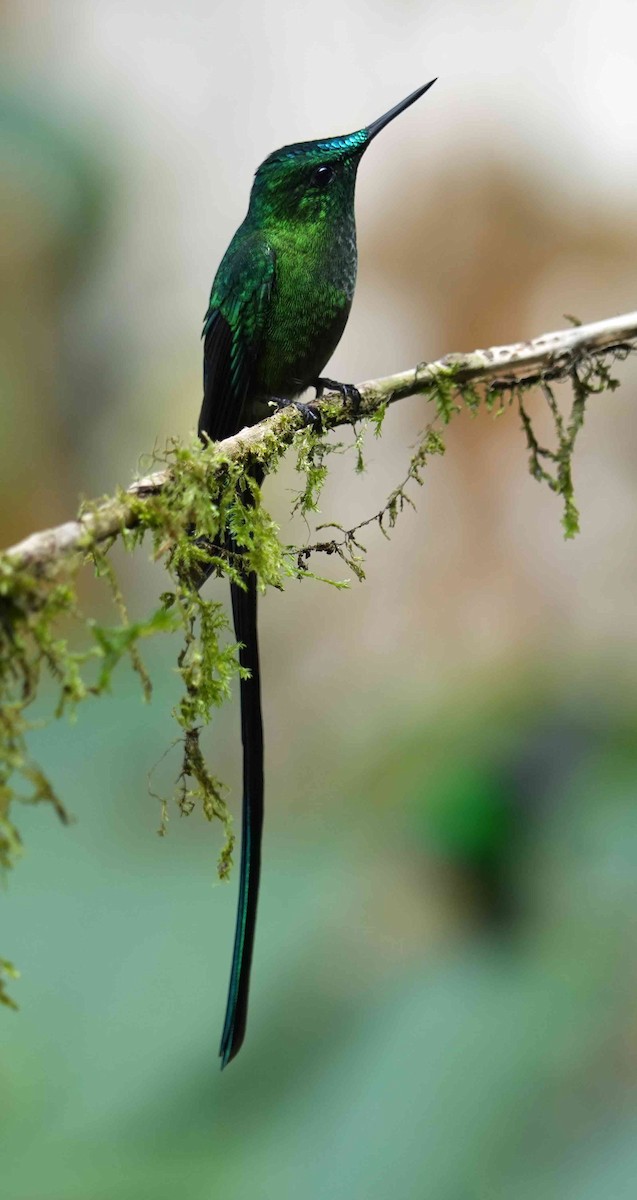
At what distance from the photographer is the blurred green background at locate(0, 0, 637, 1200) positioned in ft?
9.02

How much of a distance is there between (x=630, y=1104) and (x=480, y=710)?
68.0 inches

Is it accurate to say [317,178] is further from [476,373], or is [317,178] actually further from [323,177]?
[476,373]

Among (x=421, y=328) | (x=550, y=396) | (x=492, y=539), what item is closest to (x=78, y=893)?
(x=550, y=396)

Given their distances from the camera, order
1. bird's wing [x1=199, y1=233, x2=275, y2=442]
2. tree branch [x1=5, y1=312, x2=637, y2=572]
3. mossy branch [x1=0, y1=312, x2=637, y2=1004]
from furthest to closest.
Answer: bird's wing [x1=199, y1=233, x2=275, y2=442] → tree branch [x1=5, y1=312, x2=637, y2=572] → mossy branch [x1=0, y1=312, x2=637, y2=1004]

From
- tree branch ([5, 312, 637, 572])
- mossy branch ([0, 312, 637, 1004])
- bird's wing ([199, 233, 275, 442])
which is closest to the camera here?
mossy branch ([0, 312, 637, 1004])

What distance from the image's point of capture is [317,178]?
7.74 feet

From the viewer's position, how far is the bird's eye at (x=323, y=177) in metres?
2.35

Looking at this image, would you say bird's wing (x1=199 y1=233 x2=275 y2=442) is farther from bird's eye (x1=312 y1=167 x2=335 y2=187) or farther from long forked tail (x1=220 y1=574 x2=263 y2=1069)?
long forked tail (x1=220 y1=574 x2=263 y2=1069)

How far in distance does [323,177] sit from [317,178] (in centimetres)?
1

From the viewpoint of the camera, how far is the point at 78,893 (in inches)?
131

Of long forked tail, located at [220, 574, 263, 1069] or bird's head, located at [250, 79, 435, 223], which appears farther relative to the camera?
bird's head, located at [250, 79, 435, 223]

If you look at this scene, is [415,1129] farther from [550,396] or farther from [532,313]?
[532,313]

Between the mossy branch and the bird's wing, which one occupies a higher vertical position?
the bird's wing

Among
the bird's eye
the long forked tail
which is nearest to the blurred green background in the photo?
the long forked tail
